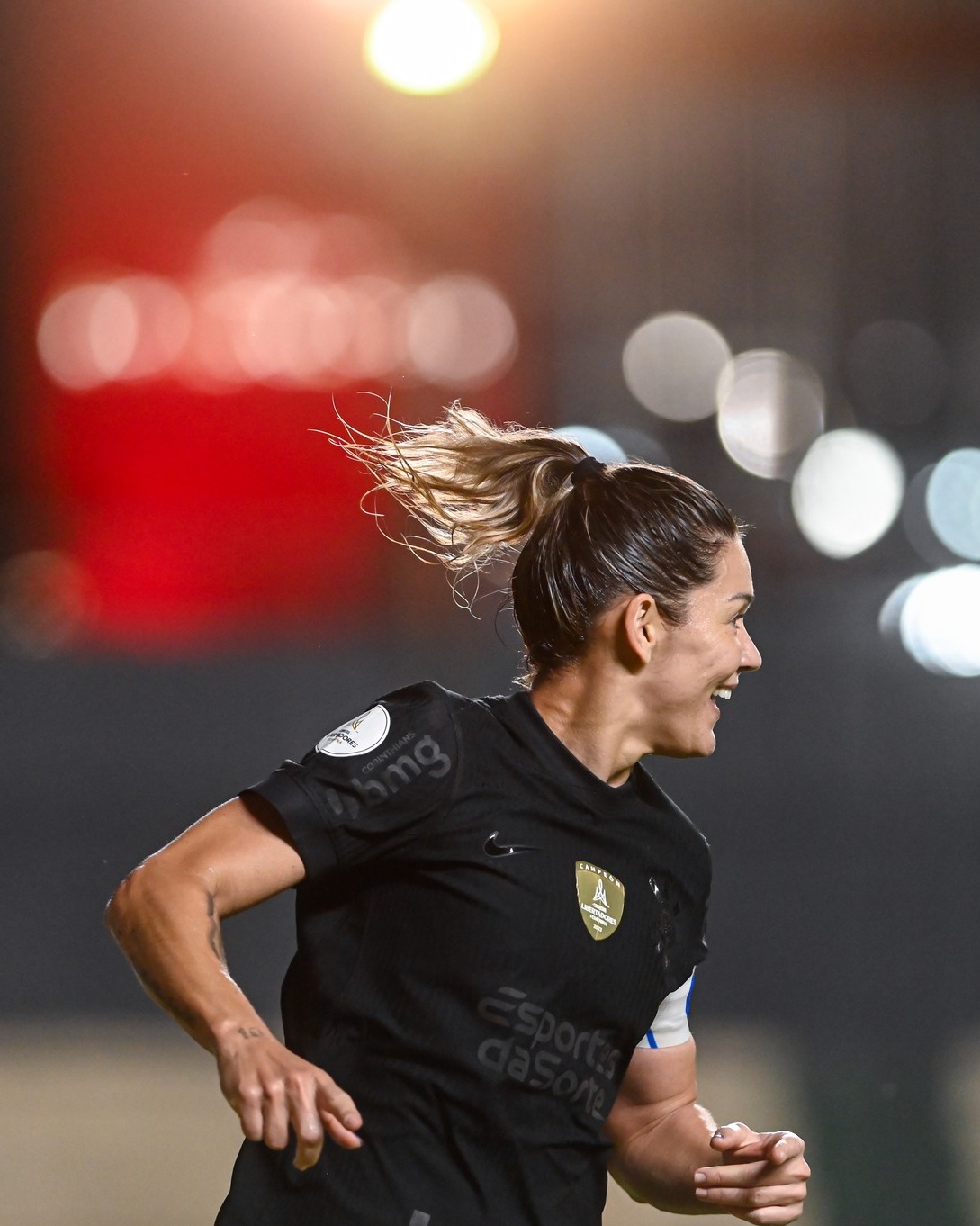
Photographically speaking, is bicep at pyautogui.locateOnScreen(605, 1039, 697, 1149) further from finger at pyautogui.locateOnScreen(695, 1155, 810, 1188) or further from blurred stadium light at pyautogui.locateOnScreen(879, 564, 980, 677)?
blurred stadium light at pyautogui.locateOnScreen(879, 564, 980, 677)

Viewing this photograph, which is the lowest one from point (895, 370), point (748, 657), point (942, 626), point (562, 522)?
point (942, 626)

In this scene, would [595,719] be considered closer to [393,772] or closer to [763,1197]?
[393,772]

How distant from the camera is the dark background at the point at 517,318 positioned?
18.5ft

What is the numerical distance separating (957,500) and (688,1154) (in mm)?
7319

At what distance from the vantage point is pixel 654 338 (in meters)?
7.20

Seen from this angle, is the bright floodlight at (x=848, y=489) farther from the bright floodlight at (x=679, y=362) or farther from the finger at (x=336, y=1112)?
the finger at (x=336, y=1112)

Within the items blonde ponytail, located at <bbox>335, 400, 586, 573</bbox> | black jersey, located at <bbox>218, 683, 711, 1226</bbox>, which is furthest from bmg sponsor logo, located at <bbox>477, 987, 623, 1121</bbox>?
blonde ponytail, located at <bbox>335, 400, 586, 573</bbox>

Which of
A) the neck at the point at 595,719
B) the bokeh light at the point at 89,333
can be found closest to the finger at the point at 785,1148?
the neck at the point at 595,719

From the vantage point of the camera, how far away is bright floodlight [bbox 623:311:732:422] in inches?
277

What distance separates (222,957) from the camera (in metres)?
1.12

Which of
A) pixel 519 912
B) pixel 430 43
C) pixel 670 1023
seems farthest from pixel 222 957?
pixel 430 43

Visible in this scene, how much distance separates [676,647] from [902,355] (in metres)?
6.33

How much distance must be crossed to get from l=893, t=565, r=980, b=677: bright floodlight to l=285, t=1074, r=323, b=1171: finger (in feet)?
21.6

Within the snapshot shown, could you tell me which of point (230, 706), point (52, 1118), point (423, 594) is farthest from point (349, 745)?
point (423, 594)
